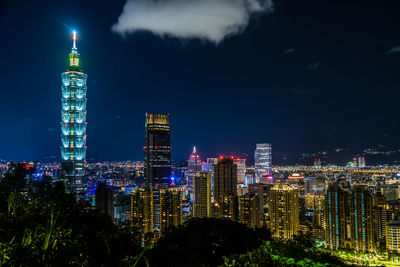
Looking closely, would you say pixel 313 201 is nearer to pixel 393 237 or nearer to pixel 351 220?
pixel 351 220

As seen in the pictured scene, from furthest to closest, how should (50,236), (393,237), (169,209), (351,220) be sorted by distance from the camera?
(169,209), (351,220), (393,237), (50,236)

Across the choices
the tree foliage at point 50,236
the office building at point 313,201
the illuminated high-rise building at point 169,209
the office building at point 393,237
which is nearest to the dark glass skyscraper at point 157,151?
the office building at point 313,201

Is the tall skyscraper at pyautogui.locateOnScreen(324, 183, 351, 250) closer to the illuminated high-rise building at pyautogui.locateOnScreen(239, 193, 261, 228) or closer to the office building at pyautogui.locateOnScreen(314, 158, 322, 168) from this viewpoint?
the illuminated high-rise building at pyautogui.locateOnScreen(239, 193, 261, 228)

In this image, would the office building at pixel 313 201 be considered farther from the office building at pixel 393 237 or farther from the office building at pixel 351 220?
the office building at pixel 393 237

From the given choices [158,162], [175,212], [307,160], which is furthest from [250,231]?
[307,160]

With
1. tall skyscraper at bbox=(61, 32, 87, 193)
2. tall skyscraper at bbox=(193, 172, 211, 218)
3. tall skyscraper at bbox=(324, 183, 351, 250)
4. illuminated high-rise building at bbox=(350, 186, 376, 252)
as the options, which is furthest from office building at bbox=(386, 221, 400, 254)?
tall skyscraper at bbox=(61, 32, 87, 193)

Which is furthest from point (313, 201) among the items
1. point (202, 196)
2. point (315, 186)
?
point (202, 196)
